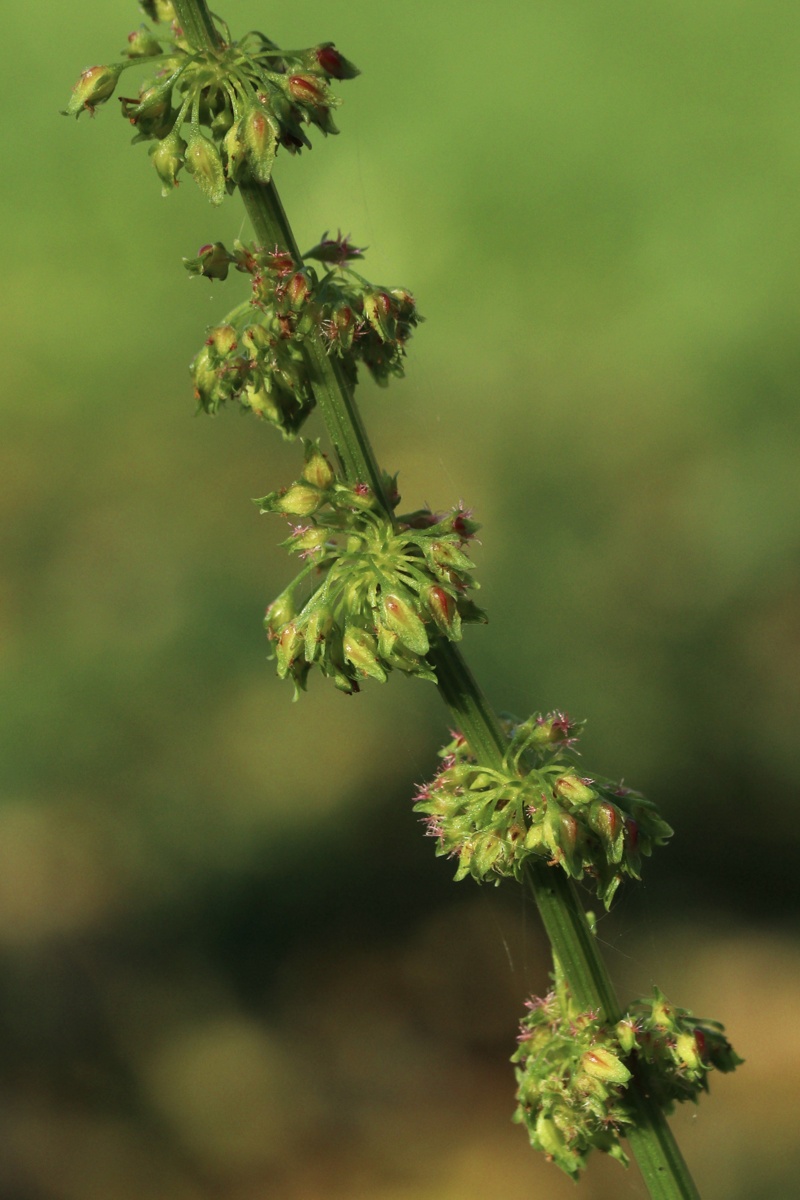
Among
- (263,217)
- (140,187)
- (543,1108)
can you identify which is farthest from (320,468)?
(140,187)

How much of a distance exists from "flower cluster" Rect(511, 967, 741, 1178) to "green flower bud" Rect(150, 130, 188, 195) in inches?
44.5

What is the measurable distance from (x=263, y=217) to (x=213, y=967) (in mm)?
3237

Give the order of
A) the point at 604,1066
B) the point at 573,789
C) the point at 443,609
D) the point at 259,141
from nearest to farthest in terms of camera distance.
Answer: the point at 259,141
the point at 443,609
the point at 573,789
the point at 604,1066

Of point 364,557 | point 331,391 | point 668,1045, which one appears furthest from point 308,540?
point 668,1045

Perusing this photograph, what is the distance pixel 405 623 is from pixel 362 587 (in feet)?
0.31

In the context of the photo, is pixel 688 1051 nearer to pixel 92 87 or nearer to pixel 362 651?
pixel 362 651

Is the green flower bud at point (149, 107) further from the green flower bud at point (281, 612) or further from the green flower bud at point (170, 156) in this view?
the green flower bud at point (281, 612)

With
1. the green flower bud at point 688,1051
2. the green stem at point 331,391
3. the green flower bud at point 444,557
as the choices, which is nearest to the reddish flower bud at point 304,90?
the green stem at point 331,391

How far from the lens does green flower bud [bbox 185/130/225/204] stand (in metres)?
1.60

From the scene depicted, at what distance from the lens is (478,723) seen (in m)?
1.80

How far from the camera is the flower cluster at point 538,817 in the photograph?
1.75 metres

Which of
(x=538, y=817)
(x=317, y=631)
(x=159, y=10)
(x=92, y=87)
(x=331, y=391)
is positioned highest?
(x=159, y=10)

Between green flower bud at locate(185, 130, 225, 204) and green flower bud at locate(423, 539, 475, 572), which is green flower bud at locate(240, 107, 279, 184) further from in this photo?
green flower bud at locate(423, 539, 475, 572)

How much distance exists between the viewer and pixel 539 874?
183 cm
